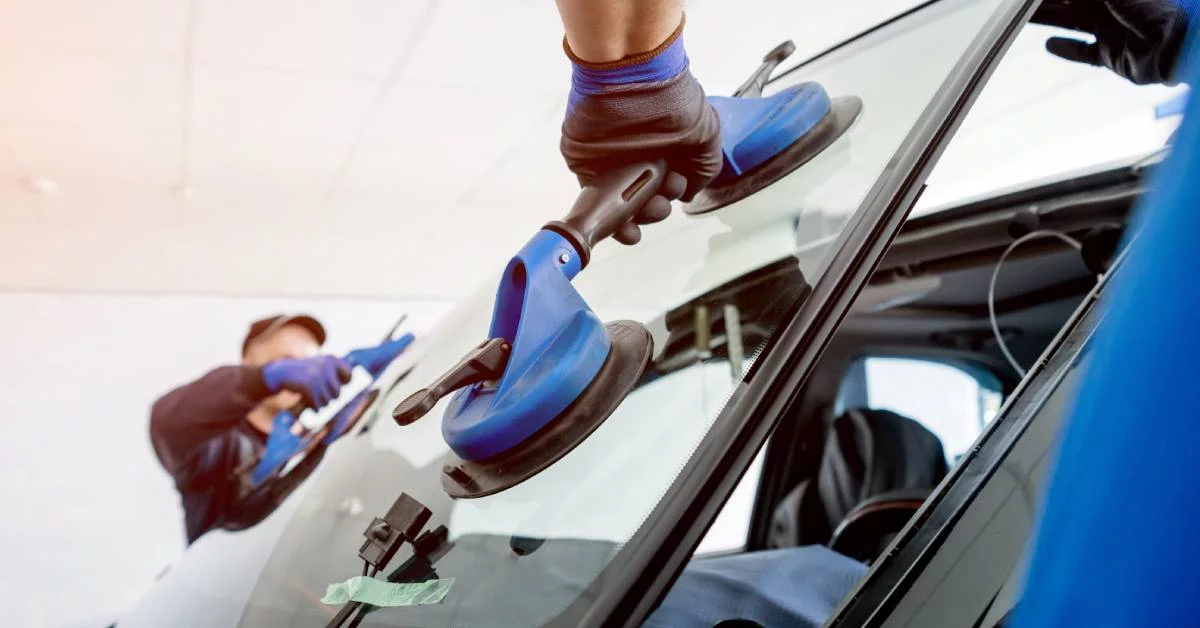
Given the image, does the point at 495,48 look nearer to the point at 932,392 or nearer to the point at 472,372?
the point at 932,392

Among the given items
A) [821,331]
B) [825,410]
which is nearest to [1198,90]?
[821,331]

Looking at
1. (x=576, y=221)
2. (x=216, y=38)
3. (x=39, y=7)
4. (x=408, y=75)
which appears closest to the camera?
(x=576, y=221)

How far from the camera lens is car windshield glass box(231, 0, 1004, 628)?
0.62 m

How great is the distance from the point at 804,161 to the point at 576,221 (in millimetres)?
262

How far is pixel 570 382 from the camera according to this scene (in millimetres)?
654

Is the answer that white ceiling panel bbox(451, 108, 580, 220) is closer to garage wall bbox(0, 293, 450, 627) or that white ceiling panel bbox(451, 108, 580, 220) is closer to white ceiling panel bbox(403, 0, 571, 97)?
white ceiling panel bbox(403, 0, 571, 97)

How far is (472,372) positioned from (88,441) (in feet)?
11.9

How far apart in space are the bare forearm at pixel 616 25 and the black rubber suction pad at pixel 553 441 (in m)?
0.29

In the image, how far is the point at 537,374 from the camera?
2.17ft

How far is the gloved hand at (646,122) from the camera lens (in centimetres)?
79

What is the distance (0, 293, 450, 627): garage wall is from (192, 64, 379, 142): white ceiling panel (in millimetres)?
1157

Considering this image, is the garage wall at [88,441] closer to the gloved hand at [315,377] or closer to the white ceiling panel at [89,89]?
the white ceiling panel at [89,89]

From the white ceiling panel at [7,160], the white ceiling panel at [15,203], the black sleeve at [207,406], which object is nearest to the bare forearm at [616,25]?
the black sleeve at [207,406]

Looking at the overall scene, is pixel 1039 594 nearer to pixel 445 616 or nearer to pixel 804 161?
pixel 445 616
